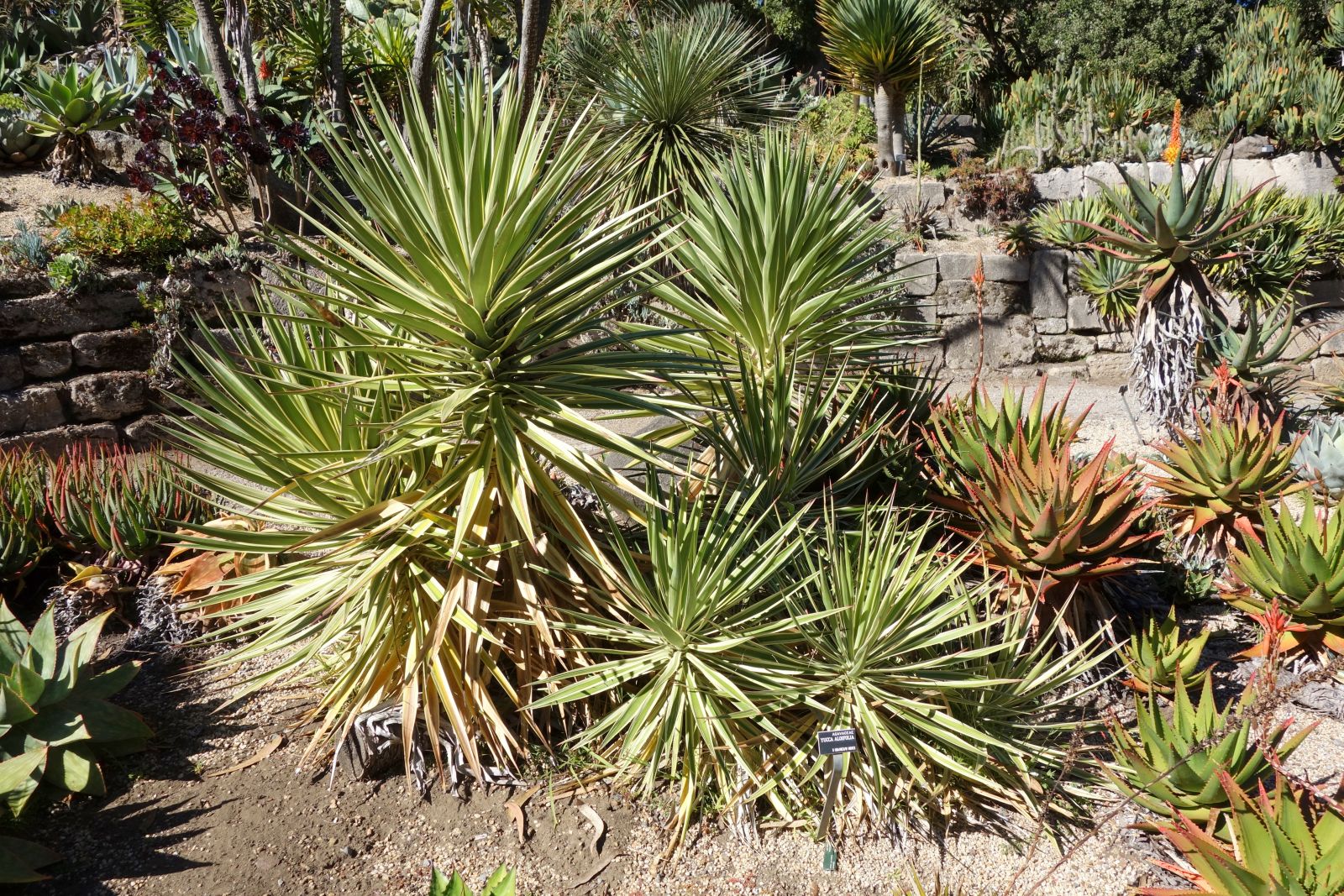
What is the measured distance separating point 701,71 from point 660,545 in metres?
4.99

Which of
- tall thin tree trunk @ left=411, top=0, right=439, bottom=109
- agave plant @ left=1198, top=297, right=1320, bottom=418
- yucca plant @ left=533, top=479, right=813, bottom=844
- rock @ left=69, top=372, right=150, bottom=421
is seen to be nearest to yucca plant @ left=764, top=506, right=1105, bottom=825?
yucca plant @ left=533, top=479, right=813, bottom=844

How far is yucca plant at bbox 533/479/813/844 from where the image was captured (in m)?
3.22

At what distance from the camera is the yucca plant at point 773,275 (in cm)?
448

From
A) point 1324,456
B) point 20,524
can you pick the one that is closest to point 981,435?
point 1324,456

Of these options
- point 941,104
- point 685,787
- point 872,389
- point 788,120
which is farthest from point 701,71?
point 941,104

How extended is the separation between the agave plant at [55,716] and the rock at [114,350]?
13.7ft

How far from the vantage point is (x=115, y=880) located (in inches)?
119

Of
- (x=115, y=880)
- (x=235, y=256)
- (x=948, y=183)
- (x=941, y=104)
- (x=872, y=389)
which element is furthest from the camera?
(x=941, y=104)

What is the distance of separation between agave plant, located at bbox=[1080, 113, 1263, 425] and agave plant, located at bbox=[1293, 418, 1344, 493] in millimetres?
808

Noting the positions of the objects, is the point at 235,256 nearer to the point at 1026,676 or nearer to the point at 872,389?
the point at 872,389

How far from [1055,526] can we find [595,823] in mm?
2154

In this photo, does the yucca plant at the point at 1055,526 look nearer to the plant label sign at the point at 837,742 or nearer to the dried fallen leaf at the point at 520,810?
the plant label sign at the point at 837,742

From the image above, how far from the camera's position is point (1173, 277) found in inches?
232

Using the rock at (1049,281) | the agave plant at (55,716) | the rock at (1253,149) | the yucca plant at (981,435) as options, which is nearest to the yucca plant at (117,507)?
the agave plant at (55,716)
